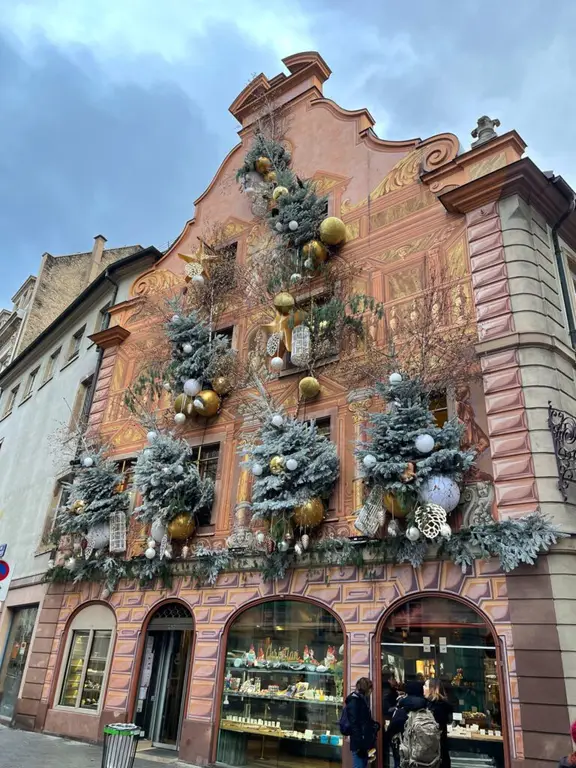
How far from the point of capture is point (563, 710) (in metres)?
8.10

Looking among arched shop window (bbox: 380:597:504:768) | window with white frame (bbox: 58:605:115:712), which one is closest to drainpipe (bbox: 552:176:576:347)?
arched shop window (bbox: 380:597:504:768)

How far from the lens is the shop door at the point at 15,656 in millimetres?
16234

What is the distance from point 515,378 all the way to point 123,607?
9740mm

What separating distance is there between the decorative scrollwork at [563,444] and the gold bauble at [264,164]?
9.88 metres

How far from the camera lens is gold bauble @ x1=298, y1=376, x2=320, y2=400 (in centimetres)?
1251

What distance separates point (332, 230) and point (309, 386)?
364cm

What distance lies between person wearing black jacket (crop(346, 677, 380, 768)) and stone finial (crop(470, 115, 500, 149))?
10364mm

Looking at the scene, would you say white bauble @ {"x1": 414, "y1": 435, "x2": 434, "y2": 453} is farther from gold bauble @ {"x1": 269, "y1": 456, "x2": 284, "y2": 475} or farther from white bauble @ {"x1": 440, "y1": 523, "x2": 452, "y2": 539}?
gold bauble @ {"x1": 269, "y1": 456, "x2": 284, "y2": 475}

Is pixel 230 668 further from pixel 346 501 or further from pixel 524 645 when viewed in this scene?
pixel 524 645

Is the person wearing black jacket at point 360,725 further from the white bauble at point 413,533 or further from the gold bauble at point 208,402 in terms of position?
the gold bauble at point 208,402

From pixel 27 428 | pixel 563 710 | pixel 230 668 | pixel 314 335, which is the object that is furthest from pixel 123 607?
pixel 27 428

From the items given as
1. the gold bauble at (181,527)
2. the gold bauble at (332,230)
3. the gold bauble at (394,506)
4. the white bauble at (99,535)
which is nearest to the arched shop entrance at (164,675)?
the gold bauble at (181,527)

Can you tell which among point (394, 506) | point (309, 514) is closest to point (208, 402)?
point (309, 514)

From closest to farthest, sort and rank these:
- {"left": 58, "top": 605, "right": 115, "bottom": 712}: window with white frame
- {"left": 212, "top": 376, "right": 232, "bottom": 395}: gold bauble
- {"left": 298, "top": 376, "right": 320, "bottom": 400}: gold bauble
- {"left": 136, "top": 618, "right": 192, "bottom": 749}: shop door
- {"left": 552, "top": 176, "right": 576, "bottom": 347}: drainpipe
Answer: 1. {"left": 552, "top": 176, "right": 576, "bottom": 347}: drainpipe
2. {"left": 298, "top": 376, "right": 320, "bottom": 400}: gold bauble
3. {"left": 136, "top": 618, "right": 192, "bottom": 749}: shop door
4. {"left": 58, "top": 605, "right": 115, "bottom": 712}: window with white frame
5. {"left": 212, "top": 376, "right": 232, "bottom": 395}: gold bauble
